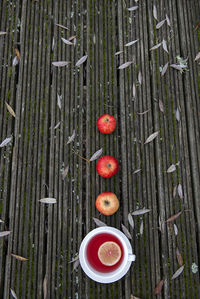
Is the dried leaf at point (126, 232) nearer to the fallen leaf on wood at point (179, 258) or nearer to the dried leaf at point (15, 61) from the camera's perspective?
the fallen leaf on wood at point (179, 258)

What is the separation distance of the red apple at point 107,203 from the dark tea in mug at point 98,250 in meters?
0.12

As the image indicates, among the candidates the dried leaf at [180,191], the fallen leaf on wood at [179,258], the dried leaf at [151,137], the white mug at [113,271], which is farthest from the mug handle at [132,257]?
the dried leaf at [151,137]

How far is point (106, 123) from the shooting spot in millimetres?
1262

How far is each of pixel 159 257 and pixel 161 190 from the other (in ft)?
0.96

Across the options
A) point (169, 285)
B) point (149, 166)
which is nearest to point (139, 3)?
point (149, 166)

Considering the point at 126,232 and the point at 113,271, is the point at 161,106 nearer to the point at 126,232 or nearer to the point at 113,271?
the point at 126,232

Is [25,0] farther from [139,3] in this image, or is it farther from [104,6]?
[139,3]

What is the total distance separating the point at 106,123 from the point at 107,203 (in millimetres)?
356

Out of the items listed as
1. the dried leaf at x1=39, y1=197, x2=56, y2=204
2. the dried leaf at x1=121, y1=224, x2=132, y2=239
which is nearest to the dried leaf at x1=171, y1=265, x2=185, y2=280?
the dried leaf at x1=121, y1=224, x2=132, y2=239

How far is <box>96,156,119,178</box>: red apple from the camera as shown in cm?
122

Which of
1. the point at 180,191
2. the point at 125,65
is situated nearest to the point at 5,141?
the point at 125,65

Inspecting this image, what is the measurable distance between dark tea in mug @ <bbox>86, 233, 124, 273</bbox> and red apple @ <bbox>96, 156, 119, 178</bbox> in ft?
0.87

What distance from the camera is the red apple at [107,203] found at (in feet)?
3.91

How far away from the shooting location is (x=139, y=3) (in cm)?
144
